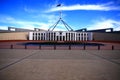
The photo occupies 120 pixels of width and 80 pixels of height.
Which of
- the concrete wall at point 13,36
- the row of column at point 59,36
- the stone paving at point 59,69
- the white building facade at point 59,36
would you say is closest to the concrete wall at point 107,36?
the white building facade at point 59,36

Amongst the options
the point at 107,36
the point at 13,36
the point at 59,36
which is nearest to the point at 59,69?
the point at 59,36

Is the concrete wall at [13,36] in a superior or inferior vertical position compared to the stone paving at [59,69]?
superior

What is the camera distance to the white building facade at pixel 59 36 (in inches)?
2849

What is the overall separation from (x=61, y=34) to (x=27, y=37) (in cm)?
1686

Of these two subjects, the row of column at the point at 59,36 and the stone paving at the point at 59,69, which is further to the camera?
the row of column at the point at 59,36

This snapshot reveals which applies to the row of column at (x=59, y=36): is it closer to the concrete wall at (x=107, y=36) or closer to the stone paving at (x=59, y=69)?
the concrete wall at (x=107, y=36)

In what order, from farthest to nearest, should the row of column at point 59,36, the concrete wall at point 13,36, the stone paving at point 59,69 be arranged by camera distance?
1. the row of column at point 59,36
2. the concrete wall at point 13,36
3. the stone paving at point 59,69

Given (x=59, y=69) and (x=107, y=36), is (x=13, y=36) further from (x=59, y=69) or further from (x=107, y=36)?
(x=59, y=69)

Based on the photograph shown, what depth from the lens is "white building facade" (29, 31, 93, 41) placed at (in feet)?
237

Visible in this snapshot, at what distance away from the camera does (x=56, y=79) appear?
20.4 ft

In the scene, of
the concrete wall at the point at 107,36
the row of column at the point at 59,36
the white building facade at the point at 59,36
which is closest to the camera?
the concrete wall at the point at 107,36

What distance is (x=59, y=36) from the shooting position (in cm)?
Result: 7256

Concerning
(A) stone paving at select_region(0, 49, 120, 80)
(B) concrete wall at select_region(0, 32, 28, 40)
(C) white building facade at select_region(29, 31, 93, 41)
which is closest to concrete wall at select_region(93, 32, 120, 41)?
(C) white building facade at select_region(29, 31, 93, 41)

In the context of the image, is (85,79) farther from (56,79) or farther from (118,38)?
(118,38)
